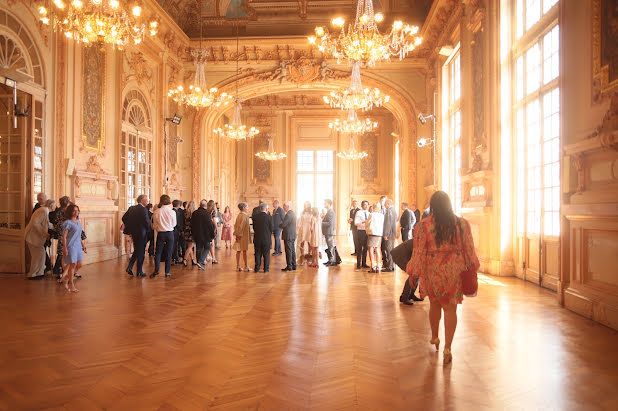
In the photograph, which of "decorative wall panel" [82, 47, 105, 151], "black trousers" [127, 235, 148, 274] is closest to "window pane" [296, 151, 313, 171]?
"decorative wall panel" [82, 47, 105, 151]

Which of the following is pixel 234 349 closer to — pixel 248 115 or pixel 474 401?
pixel 474 401

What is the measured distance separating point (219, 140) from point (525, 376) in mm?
15116

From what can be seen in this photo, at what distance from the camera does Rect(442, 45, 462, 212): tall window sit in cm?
1043

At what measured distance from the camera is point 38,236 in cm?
678

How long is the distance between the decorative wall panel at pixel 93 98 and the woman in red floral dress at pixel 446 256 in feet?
25.5

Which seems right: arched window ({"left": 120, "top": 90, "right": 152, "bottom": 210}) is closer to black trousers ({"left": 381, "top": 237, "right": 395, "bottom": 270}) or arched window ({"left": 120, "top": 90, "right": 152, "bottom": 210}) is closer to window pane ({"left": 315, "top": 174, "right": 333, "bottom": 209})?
black trousers ({"left": 381, "top": 237, "right": 395, "bottom": 270})

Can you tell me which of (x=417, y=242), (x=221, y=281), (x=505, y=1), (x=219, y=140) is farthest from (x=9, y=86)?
(x=219, y=140)

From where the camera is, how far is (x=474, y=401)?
2510mm

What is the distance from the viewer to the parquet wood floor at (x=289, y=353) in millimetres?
2553

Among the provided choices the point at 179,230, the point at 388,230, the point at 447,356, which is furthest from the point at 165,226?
the point at 447,356

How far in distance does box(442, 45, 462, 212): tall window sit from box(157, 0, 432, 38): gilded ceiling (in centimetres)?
356

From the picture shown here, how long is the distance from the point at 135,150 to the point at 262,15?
6.20 m

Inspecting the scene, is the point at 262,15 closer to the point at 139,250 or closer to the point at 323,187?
the point at 323,187

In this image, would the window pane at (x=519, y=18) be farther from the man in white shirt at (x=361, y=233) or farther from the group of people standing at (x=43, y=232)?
the group of people standing at (x=43, y=232)
